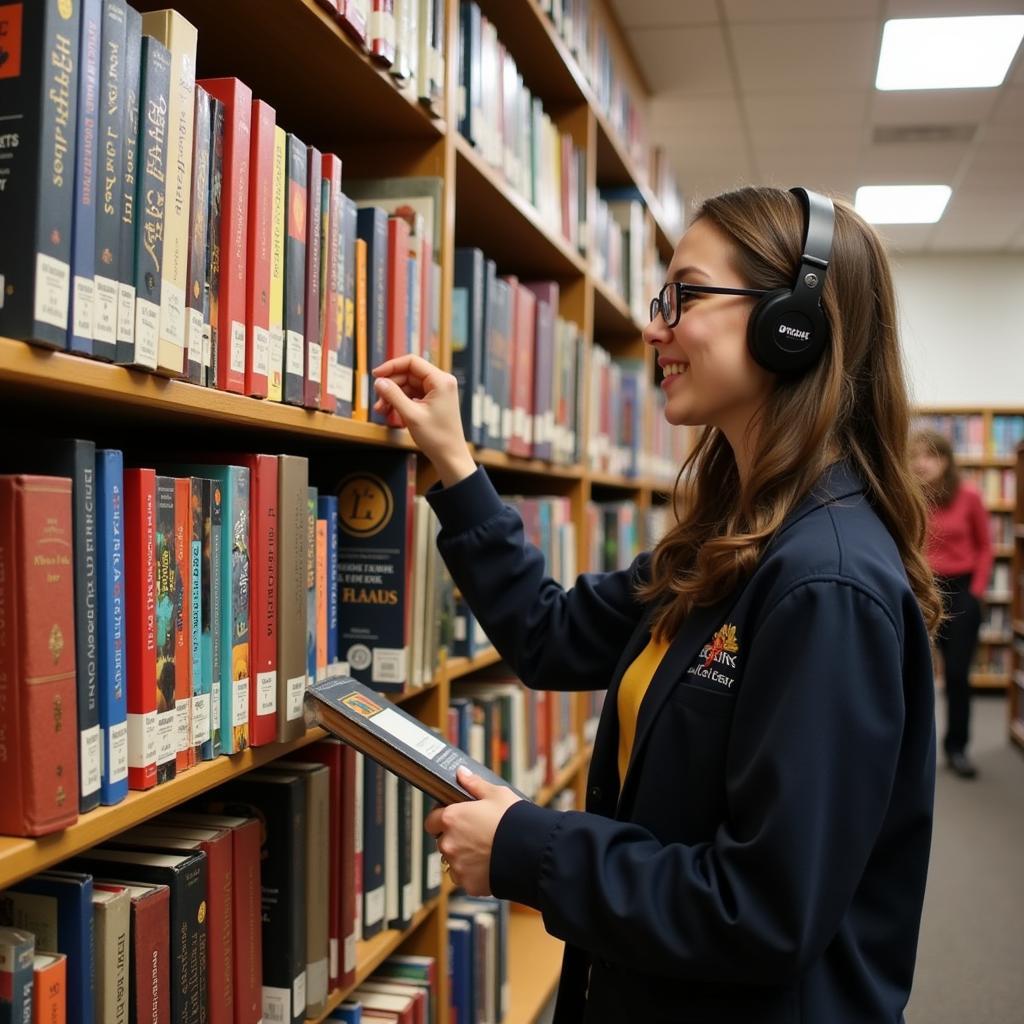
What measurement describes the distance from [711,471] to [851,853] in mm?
589

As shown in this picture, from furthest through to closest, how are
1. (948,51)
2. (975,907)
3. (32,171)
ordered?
(948,51), (975,907), (32,171)

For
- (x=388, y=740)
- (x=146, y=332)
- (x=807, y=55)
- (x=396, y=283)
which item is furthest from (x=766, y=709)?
(x=807, y=55)

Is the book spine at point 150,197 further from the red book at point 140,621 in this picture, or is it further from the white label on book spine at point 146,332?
the red book at point 140,621

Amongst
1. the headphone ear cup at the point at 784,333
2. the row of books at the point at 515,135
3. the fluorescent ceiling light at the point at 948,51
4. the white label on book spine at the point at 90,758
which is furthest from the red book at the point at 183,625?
the fluorescent ceiling light at the point at 948,51

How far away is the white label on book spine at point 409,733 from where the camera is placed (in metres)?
1.08

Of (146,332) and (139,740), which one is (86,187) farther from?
(139,740)

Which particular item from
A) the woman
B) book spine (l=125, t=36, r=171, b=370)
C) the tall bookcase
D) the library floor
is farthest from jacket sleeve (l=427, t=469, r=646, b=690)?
the woman

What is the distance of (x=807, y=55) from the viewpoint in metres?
3.70

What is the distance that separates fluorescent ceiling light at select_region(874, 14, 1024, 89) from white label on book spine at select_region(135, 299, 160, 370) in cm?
332

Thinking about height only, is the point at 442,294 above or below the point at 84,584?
above

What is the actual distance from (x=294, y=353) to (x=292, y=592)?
0.26 metres

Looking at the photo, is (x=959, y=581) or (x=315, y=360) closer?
(x=315, y=360)

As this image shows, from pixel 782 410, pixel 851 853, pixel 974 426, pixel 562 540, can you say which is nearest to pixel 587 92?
pixel 562 540

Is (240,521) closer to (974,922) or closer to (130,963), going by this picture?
(130,963)
